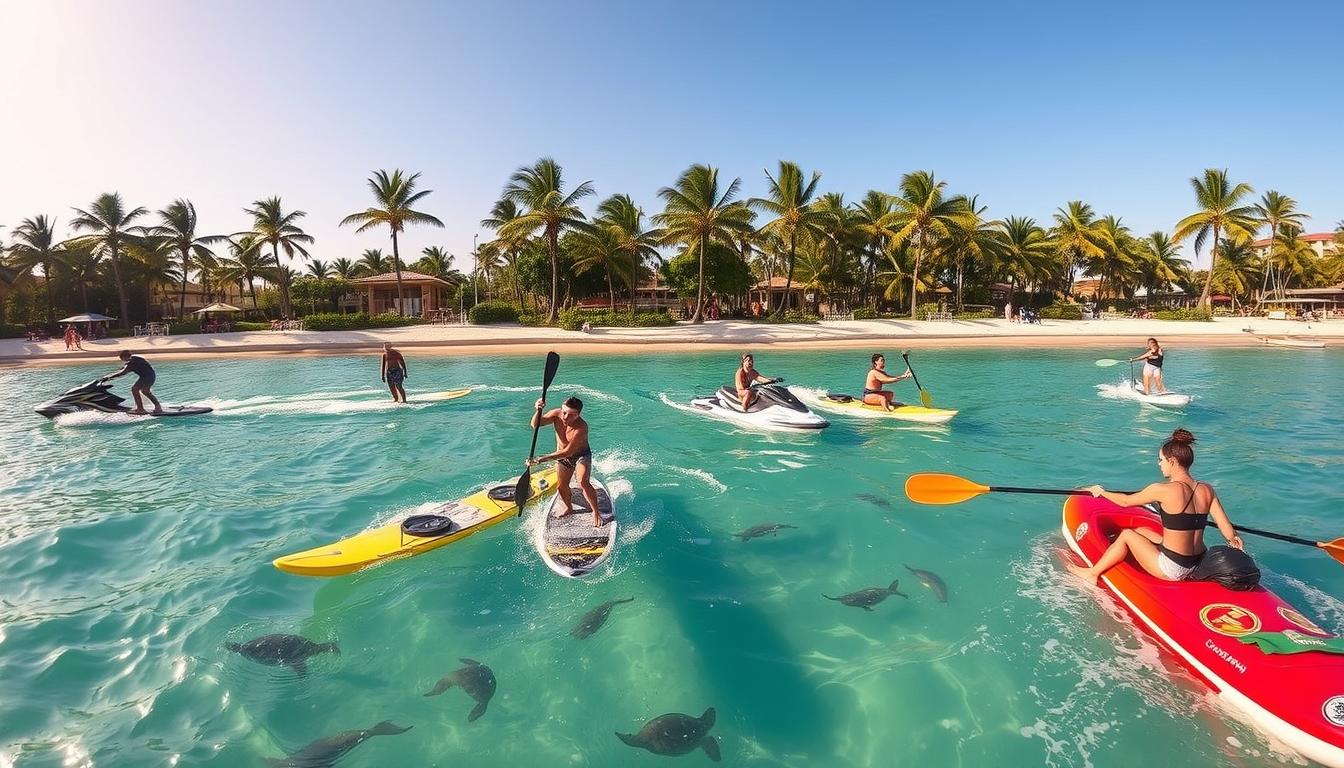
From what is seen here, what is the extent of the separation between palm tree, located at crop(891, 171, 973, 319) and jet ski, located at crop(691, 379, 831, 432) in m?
34.7

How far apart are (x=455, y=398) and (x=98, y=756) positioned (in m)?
13.9

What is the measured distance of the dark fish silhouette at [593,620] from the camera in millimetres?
5855

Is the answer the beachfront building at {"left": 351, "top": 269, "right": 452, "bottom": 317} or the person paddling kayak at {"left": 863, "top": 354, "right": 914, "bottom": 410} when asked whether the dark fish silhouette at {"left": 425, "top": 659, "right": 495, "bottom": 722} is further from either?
the beachfront building at {"left": 351, "top": 269, "right": 452, "bottom": 317}

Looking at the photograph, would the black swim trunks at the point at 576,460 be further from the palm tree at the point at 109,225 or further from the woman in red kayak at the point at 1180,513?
the palm tree at the point at 109,225

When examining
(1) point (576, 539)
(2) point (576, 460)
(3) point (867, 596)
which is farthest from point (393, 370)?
(3) point (867, 596)

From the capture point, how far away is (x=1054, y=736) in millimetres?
4527

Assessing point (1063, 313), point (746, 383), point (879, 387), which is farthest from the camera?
point (1063, 313)

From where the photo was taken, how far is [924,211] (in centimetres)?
4388

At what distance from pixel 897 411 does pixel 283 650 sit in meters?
12.2

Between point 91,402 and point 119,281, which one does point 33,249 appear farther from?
point 91,402

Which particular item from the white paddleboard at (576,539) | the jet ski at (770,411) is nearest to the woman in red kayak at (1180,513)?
the white paddleboard at (576,539)

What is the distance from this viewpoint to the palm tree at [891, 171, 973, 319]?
4400 cm

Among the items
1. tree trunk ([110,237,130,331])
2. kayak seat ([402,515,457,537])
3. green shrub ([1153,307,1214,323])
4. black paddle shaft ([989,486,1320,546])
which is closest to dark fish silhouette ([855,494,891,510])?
black paddle shaft ([989,486,1320,546])

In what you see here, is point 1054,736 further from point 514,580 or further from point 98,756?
point 98,756
